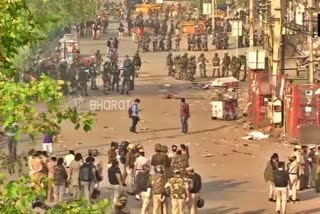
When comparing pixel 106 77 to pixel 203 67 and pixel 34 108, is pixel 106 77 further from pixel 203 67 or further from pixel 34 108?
pixel 34 108

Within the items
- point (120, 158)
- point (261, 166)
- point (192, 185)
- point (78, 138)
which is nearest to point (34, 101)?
point (192, 185)

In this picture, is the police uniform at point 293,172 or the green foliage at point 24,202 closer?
the green foliage at point 24,202

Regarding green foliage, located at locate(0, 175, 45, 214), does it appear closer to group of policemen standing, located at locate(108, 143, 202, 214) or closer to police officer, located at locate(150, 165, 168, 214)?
group of policemen standing, located at locate(108, 143, 202, 214)

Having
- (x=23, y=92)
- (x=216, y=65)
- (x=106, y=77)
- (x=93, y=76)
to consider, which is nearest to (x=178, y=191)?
(x=23, y=92)

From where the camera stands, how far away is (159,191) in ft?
61.3

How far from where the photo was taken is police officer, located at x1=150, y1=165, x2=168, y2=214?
18.6 metres

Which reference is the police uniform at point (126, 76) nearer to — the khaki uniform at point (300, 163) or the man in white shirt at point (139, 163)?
the khaki uniform at point (300, 163)

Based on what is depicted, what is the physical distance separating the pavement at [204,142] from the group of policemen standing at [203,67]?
Result: 62 cm

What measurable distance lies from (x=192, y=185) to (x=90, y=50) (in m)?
38.3

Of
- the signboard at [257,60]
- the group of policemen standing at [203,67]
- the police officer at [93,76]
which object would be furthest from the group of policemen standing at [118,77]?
the signboard at [257,60]

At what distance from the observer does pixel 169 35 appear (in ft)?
195

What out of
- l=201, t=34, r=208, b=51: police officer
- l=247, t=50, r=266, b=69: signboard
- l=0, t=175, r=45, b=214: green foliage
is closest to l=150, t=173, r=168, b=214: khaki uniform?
l=0, t=175, r=45, b=214: green foliage

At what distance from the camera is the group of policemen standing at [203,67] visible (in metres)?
43.0

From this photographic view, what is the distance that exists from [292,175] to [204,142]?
8740 millimetres
